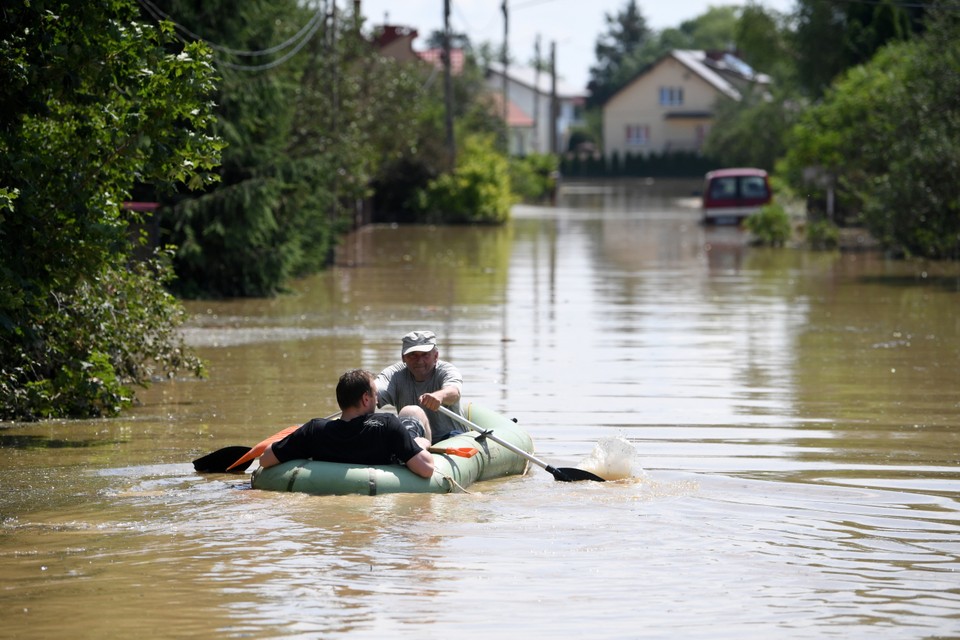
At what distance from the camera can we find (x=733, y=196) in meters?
52.6

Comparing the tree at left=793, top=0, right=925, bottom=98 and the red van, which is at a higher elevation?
the tree at left=793, top=0, right=925, bottom=98

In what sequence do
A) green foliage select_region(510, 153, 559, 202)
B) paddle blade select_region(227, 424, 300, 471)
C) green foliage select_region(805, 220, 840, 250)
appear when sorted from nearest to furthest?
paddle blade select_region(227, 424, 300, 471) < green foliage select_region(805, 220, 840, 250) < green foliage select_region(510, 153, 559, 202)

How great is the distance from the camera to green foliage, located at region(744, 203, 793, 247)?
139ft

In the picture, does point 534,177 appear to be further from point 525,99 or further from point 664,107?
point 525,99

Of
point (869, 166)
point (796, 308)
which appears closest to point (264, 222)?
point (796, 308)

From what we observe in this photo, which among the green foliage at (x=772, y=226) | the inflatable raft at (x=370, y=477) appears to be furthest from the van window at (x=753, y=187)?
the inflatable raft at (x=370, y=477)

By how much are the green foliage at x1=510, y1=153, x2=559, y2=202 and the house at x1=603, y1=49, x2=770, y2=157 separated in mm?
37386

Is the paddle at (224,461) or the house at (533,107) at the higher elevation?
the house at (533,107)

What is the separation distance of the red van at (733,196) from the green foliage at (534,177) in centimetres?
1627

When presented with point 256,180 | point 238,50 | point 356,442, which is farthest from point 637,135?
point 356,442

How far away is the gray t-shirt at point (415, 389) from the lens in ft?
39.3

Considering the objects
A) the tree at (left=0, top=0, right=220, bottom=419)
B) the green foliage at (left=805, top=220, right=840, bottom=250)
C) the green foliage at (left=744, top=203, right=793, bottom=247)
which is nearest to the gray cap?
the tree at (left=0, top=0, right=220, bottom=419)

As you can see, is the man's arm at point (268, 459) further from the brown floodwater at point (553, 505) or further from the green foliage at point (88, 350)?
the green foliage at point (88, 350)

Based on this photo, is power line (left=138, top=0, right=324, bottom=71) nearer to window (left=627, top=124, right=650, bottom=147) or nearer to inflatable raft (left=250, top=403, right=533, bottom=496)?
inflatable raft (left=250, top=403, right=533, bottom=496)
